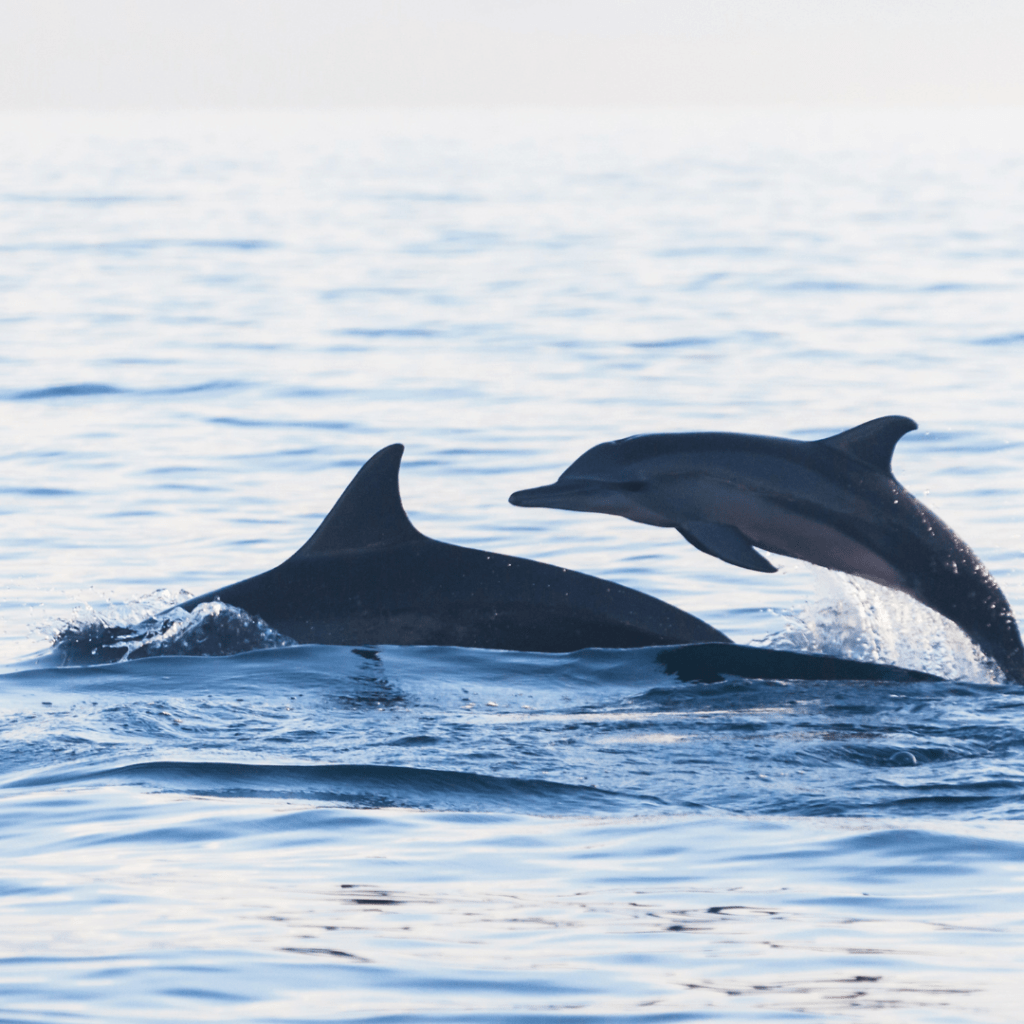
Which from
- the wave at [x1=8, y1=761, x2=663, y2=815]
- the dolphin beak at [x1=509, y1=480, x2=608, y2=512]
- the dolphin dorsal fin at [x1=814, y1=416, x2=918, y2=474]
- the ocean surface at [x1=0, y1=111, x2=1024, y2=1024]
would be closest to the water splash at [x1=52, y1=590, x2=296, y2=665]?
the ocean surface at [x1=0, y1=111, x2=1024, y2=1024]

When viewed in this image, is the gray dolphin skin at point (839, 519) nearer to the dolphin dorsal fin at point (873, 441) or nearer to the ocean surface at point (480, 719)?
the dolphin dorsal fin at point (873, 441)

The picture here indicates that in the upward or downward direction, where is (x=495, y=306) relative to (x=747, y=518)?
upward

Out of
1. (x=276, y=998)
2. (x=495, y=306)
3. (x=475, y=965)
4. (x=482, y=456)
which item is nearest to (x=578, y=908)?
(x=475, y=965)

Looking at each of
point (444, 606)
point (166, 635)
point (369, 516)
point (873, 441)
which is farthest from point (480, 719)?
point (873, 441)

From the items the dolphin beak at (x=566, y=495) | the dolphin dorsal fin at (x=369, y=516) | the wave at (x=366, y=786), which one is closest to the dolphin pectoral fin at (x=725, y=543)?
the dolphin beak at (x=566, y=495)

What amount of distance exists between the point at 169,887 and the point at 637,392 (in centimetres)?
1767

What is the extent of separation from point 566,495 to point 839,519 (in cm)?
180

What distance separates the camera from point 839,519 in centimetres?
1159

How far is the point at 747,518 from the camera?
11.8 metres

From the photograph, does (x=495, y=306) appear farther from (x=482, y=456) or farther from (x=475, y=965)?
(x=475, y=965)

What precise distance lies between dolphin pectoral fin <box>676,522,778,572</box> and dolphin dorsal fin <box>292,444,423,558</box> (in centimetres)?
176

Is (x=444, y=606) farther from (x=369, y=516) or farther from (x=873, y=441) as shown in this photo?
(x=873, y=441)

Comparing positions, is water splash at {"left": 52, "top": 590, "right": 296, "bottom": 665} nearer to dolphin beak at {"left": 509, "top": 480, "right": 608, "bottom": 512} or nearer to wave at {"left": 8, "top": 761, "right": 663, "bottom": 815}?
dolphin beak at {"left": 509, "top": 480, "right": 608, "bottom": 512}

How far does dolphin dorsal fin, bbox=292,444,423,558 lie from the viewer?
39.3 ft
